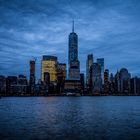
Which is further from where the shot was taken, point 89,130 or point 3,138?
point 89,130

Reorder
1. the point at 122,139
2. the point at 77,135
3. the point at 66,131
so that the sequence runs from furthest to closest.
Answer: the point at 66,131 → the point at 77,135 → the point at 122,139

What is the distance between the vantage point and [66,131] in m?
48.8

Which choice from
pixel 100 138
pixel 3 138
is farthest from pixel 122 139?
pixel 3 138

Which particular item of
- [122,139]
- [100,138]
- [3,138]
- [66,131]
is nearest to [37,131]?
[66,131]

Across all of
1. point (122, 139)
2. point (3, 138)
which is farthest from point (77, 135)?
point (3, 138)

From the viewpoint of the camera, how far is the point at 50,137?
42.6 metres

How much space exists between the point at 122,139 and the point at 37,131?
1524cm

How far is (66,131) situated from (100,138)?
8.39 meters

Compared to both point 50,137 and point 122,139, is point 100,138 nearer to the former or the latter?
point 122,139

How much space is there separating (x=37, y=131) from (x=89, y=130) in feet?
29.8

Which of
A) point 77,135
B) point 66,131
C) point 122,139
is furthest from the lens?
point 66,131

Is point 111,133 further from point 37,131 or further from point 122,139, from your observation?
point 37,131

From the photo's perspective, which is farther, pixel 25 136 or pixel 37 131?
pixel 37 131

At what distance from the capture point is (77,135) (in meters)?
45.0
